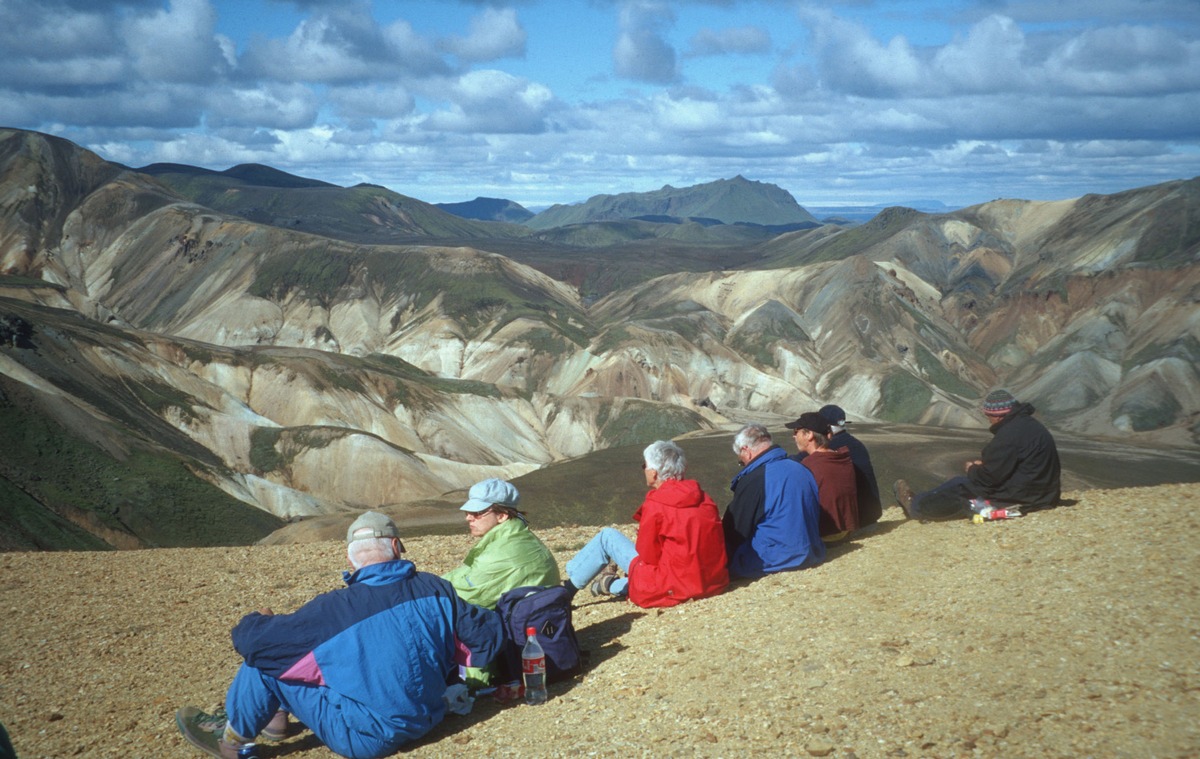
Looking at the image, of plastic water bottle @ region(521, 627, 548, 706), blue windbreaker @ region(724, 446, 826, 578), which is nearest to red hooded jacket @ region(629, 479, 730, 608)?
blue windbreaker @ region(724, 446, 826, 578)

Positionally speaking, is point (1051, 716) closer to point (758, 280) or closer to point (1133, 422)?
point (1133, 422)

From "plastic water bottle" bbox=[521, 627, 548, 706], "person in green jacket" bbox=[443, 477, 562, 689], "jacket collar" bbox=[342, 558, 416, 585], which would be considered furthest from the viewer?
"person in green jacket" bbox=[443, 477, 562, 689]

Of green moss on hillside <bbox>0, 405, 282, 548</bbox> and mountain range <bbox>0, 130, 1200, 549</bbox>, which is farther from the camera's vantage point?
mountain range <bbox>0, 130, 1200, 549</bbox>

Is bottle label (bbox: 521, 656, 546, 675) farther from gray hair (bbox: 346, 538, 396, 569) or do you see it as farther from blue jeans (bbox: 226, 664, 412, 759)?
gray hair (bbox: 346, 538, 396, 569)

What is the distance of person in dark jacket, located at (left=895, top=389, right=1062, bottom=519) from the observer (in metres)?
12.2

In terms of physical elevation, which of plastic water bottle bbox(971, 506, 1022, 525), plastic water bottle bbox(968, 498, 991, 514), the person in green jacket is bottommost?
plastic water bottle bbox(971, 506, 1022, 525)

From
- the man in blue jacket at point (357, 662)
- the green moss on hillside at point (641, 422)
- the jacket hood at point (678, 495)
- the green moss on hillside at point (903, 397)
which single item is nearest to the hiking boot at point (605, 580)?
the jacket hood at point (678, 495)

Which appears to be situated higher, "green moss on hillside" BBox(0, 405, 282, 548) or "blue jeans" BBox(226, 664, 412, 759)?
"blue jeans" BBox(226, 664, 412, 759)

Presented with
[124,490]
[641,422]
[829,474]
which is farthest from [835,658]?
[641,422]

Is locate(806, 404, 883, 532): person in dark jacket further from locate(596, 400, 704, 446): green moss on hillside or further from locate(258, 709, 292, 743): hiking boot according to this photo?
locate(596, 400, 704, 446): green moss on hillside

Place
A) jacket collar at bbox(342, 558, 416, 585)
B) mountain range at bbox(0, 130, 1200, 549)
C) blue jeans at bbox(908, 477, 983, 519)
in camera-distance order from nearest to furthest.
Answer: jacket collar at bbox(342, 558, 416, 585) → blue jeans at bbox(908, 477, 983, 519) → mountain range at bbox(0, 130, 1200, 549)

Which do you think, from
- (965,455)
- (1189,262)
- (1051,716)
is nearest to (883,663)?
(1051,716)

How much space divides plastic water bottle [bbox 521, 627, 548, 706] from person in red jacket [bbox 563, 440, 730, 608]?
158 cm

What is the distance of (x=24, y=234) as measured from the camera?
16100 centimetres
